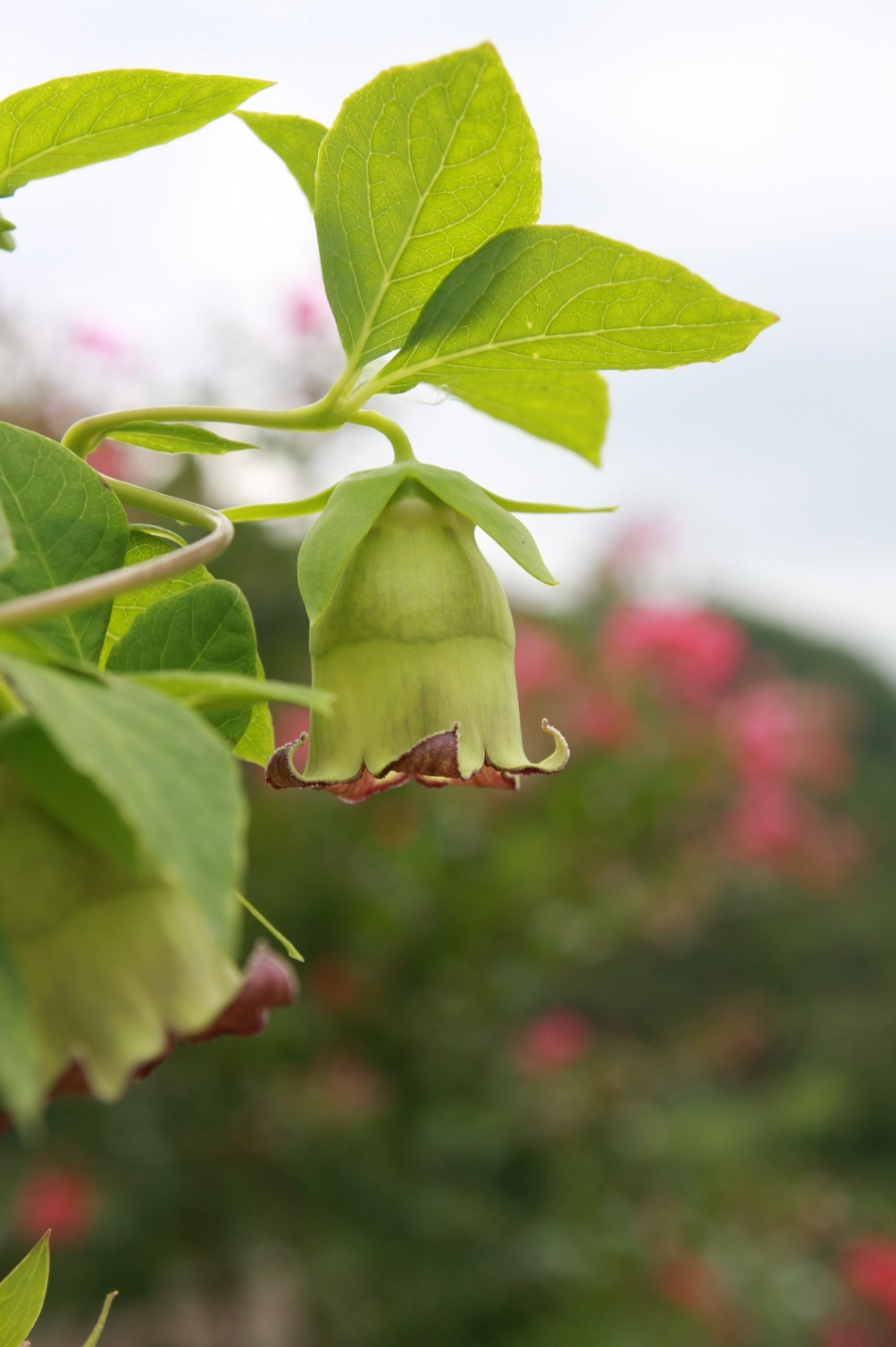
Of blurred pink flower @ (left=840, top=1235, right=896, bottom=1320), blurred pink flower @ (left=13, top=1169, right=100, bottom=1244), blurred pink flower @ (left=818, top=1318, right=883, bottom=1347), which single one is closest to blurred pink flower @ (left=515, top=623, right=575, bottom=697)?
blurred pink flower @ (left=13, top=1169, right=100, bottom=1244)

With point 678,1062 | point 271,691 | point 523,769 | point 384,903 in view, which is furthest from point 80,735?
point 678,1062

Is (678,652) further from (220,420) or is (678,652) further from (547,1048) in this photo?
(220,420)

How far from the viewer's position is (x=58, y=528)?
0.76 ft

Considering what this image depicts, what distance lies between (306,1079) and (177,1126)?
20 cm

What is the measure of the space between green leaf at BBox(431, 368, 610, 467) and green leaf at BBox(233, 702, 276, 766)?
0.10 metres

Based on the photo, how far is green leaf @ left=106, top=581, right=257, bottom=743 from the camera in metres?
0.24

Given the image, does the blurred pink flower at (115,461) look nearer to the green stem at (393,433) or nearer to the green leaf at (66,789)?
the green stem at (393,433)

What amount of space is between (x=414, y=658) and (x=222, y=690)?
9 centimetres

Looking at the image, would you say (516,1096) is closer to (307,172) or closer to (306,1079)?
(306,1079)

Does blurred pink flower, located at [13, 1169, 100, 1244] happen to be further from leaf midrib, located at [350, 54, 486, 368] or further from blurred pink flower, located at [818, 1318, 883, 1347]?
leaf midrib, located at [350, 54, 486, 368]

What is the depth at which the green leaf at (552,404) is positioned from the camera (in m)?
0.31

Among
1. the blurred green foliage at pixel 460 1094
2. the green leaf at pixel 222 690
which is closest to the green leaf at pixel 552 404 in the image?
the green leaf at pixel 222 690

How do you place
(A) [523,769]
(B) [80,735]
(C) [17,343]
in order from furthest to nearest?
(C) [17,343]
(A) [523,769]
(B) [80,735]

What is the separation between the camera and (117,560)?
238 mm
